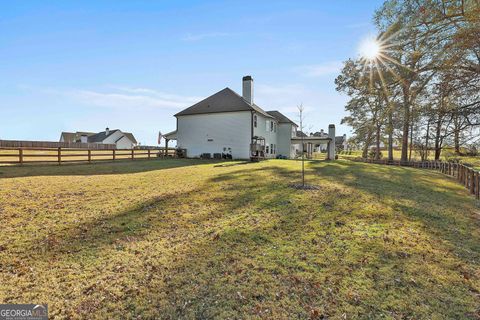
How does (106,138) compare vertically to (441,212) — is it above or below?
above

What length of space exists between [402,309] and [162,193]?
25.4ft

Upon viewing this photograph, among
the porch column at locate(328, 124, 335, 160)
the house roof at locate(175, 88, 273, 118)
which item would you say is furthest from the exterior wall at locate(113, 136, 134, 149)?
the porch column at locate(328, 124, 335, 160)

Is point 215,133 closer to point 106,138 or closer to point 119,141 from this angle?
point 106,138

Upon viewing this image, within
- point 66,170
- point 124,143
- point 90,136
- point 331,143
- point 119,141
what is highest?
point 90,136

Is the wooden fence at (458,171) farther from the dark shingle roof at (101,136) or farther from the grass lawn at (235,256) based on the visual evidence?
the dark shingle roof at (101,136)

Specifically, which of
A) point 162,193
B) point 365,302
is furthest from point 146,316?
point 162,193

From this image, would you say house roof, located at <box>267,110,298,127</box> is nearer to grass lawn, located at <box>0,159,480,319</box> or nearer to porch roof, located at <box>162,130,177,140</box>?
porch roof, located at <box>162,130,177,140</box>

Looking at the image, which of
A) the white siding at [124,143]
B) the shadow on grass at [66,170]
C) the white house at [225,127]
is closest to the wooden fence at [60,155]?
the shadow on grass at [66,170]

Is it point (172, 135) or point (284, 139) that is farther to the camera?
point (284, 139)

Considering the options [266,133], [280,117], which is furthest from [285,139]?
[266,133]

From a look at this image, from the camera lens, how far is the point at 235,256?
188 inches

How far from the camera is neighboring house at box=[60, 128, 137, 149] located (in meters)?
58.8

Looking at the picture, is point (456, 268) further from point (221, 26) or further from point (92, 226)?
point (221, 26)

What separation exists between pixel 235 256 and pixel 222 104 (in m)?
24.2
